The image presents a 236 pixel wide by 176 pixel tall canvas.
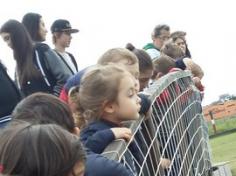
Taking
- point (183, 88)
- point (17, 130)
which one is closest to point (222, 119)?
point (183, 88)

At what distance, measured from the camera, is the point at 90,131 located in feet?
8.91

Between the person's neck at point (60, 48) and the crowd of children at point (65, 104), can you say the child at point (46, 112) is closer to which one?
the crowd of children at point (65, 104)

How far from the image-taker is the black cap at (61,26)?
17.8 feet

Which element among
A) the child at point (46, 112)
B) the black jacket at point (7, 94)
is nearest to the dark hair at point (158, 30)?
the black jacket at point (7, 94)

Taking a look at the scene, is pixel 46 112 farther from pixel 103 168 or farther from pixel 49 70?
pixel 49 70

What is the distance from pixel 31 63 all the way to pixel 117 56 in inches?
41.2

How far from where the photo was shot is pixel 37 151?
1.71 m

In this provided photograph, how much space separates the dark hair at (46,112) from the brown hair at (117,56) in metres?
1.07

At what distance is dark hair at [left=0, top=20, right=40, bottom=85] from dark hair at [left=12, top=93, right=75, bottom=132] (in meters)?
1.93

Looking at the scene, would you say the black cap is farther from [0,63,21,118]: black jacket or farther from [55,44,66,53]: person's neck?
[0,63,21,118]: black jacket

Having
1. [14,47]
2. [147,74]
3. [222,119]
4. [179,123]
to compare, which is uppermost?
[14,47]

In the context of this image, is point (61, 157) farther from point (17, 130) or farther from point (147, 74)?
point (147, 74)

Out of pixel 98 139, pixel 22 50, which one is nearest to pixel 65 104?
pixel 98 139

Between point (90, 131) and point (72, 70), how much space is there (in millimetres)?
2182
